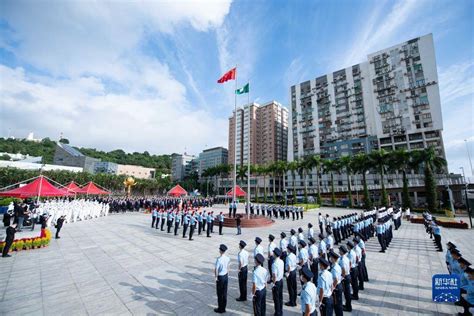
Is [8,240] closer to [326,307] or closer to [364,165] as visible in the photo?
[326,307]

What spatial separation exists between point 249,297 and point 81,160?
92752 millimetres

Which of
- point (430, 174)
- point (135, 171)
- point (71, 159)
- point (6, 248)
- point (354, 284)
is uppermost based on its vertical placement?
point (71, 159)

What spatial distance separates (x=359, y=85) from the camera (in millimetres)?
65500

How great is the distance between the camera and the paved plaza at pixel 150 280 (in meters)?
5.63

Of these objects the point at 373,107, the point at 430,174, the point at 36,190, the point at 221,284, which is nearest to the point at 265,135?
the point at 373,107

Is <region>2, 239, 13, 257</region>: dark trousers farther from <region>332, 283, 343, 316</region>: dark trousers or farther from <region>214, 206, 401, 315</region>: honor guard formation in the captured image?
<region>332, 283, 343, 316</region>: dark trousers

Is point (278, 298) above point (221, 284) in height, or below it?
below

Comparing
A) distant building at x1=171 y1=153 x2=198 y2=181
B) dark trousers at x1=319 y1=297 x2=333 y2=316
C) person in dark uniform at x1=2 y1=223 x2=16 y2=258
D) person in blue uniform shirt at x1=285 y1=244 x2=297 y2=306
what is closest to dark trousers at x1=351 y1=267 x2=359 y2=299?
person in blue uniform shirt at x1=285 y1=244 x2=297 y2=306

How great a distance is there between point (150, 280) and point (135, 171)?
4389 inches

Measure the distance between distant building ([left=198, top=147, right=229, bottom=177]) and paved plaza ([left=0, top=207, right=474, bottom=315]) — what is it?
100 m

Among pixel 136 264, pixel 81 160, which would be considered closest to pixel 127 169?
pixel 81 160

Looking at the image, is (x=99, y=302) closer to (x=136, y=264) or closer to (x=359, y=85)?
(x=136, y=264)

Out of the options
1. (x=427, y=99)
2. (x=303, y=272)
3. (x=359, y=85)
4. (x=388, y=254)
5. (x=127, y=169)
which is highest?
(x=359, y=85)

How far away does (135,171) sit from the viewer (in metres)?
108
